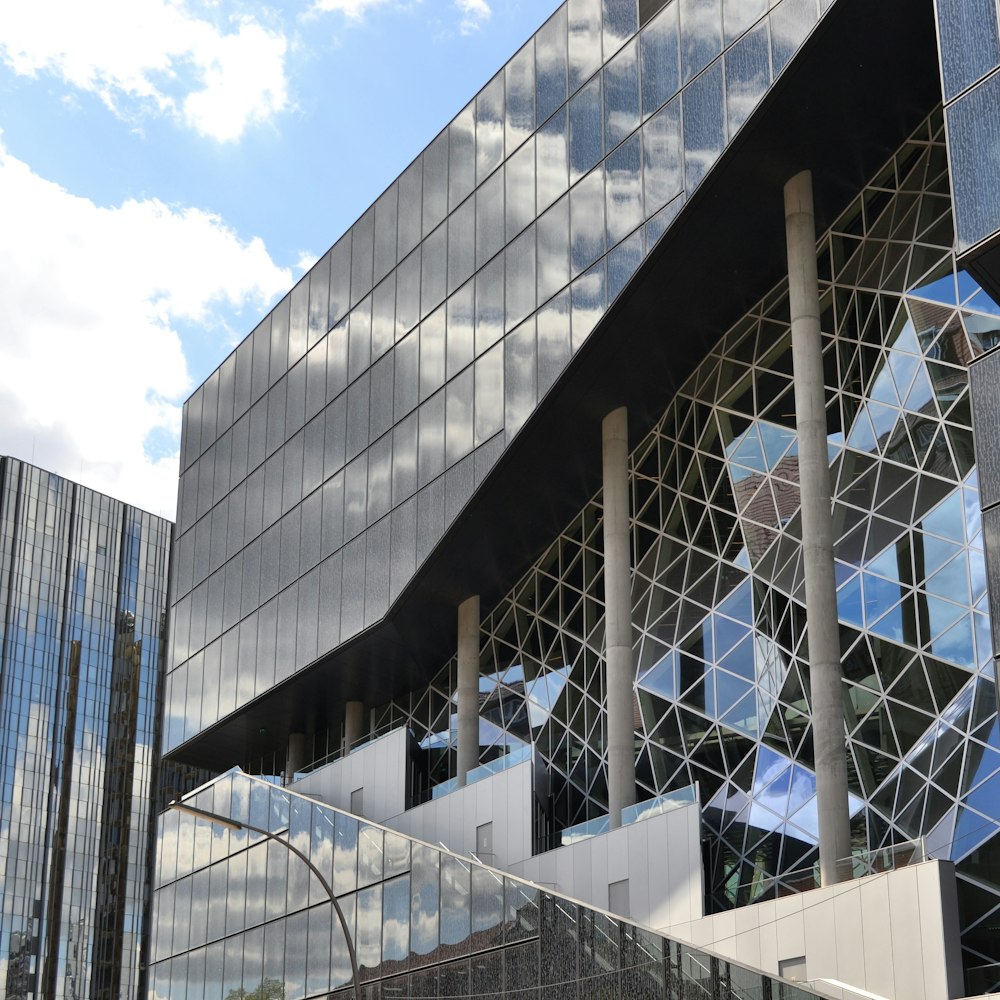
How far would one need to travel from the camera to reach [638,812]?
→ 1233 inches

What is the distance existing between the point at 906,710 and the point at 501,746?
46.0ft

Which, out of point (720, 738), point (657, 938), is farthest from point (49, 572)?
point (657, 938)

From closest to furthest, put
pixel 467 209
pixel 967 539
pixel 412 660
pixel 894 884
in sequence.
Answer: pixel 894 884 → pixel 967 539 → pixel 467 209 → pixel 412 660

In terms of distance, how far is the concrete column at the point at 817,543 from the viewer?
87.1ft

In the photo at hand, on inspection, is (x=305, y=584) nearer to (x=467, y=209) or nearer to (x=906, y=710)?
(x=467, y=209)

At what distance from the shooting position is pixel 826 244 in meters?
33.8

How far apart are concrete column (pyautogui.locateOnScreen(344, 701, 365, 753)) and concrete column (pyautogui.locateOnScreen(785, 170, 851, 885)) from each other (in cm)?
2135

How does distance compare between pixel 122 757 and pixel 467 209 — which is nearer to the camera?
pixel 467 209

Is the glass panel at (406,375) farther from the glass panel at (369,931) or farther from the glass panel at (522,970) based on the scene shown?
the glass panel at (522,970)

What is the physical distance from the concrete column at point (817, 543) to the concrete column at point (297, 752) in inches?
994

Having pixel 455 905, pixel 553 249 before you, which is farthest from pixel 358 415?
pixel 455 905

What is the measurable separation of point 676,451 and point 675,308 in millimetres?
4501

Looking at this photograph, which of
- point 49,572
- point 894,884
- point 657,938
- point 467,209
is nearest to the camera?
point 657,938

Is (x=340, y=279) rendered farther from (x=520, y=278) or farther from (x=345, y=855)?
(x=345, y=855)
